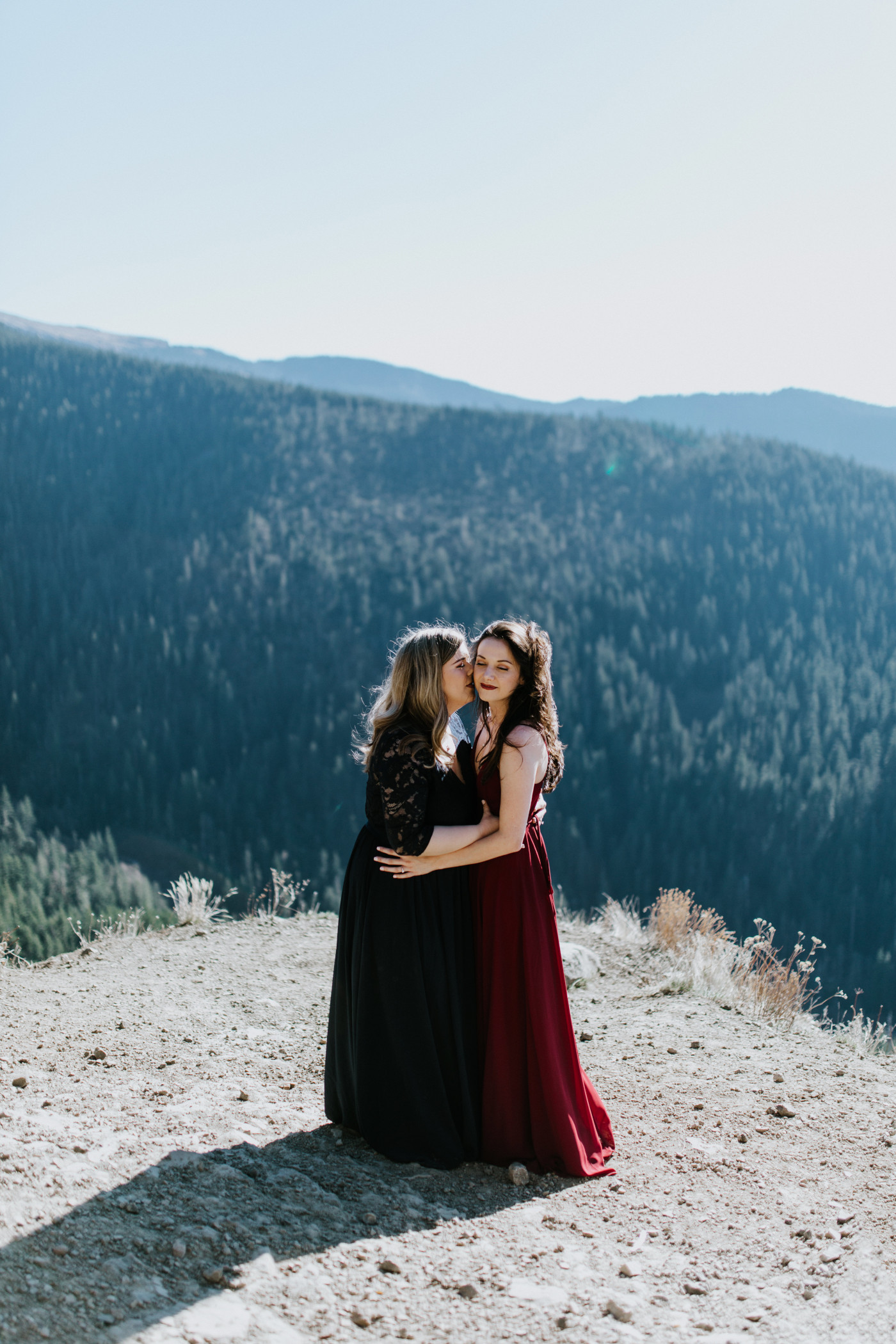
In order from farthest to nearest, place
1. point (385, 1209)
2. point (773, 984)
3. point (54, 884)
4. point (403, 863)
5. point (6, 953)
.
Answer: point (54, 884), point (6, 953), point (773, 984), point (403, 863), point (385, 1209)

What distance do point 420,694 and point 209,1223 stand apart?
181 centimetres

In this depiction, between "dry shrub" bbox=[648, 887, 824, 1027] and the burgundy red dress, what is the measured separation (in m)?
2.84

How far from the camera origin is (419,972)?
329cm

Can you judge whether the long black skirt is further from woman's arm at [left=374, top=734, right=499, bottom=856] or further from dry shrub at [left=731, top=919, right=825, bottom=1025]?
dry shrub at [left=731, top=919, right=825, bottom=1025]

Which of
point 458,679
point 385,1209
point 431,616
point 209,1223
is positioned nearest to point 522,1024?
point 385,1209

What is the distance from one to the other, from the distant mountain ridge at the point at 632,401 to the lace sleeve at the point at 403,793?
11127 centimetres

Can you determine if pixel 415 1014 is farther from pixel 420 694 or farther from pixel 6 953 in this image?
pixel 6 953

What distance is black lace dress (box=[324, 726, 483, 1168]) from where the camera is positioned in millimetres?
3303

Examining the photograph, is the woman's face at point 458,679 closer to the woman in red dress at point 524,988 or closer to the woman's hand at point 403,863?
the woman in red dress at point 524,988

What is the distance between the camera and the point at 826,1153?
13.0ft

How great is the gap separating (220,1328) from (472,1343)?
673mm

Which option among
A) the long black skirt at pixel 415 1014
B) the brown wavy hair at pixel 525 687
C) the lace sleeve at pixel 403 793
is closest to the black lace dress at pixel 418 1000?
the long black skirt at pixel 415 1014

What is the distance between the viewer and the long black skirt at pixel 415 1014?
10.9 feet

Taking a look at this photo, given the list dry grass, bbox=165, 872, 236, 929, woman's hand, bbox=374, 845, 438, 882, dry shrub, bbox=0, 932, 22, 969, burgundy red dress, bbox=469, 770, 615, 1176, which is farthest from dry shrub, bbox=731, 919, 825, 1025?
dry shrub, bbox=0, 932, 22, 969
